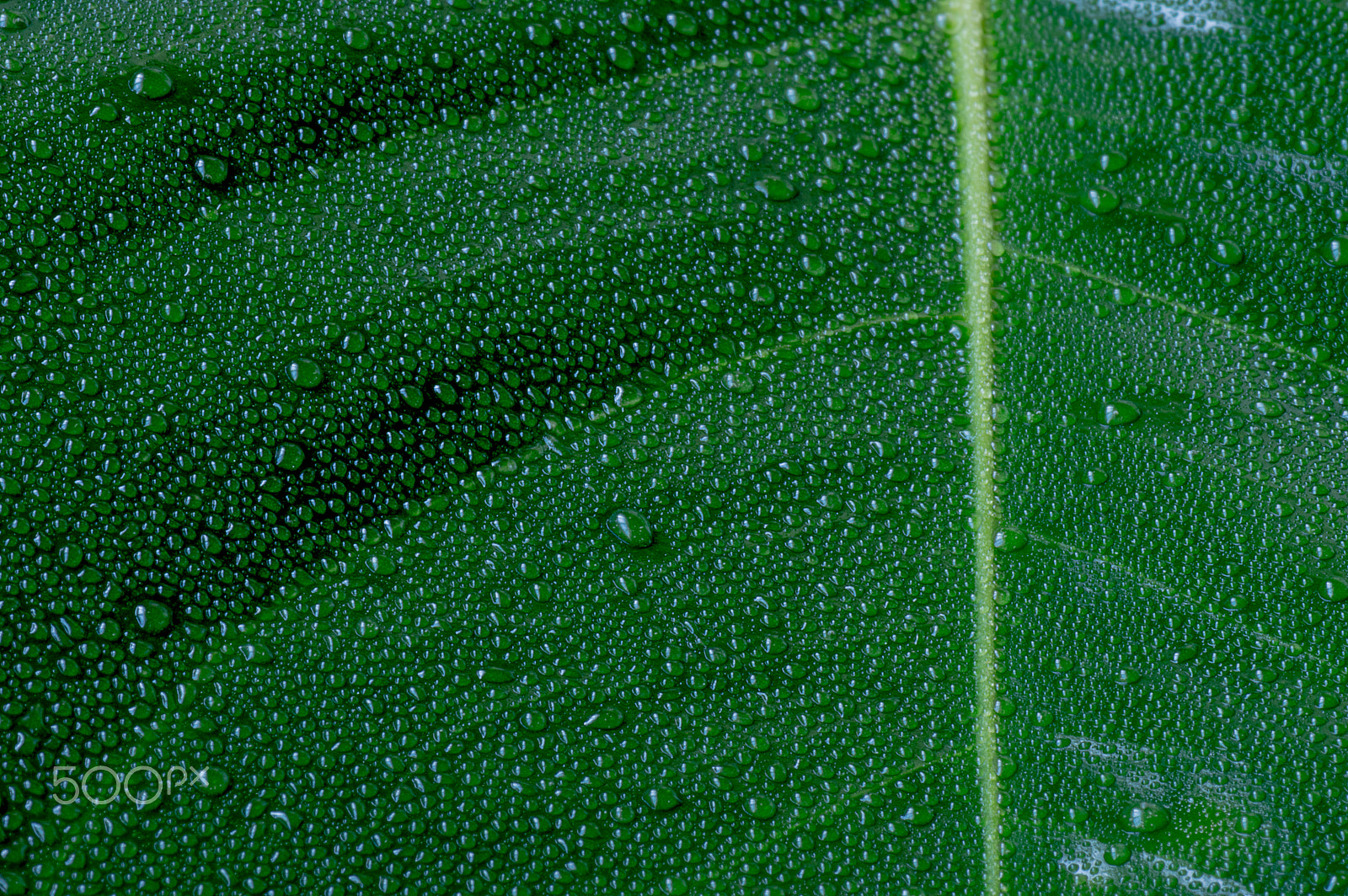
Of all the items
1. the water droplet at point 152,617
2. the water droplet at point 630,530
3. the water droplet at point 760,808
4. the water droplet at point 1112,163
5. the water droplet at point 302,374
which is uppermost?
the water droplet at point 1112,163

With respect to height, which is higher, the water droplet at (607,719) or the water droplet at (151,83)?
the water droplet at (151,83)

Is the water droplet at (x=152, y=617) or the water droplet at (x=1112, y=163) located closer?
the water droplet at (x=152, y=617)

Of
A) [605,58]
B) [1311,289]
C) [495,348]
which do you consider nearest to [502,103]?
[605,58]

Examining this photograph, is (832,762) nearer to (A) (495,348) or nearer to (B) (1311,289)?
(A) (495,348)

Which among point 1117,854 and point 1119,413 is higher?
point 1119,413

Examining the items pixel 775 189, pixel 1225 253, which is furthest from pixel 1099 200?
pixel 775 189

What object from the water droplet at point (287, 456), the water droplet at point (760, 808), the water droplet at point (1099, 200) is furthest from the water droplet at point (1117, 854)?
the water droplet at point (287, 456)

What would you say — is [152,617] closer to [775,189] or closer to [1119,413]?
[775,189]

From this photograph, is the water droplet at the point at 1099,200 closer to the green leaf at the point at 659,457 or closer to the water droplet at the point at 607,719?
the green leaf at the point at 659,457
